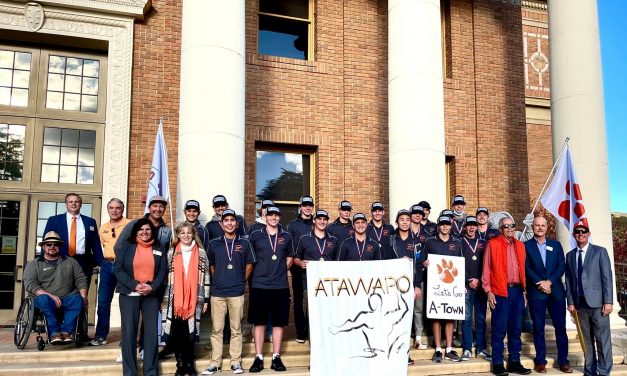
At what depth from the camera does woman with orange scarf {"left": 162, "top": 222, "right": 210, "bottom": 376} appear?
6707 mm

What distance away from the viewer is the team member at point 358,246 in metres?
7.86

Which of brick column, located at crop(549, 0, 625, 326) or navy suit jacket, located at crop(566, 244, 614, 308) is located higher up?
brick column, located at crop(549, 0, 625, 326)

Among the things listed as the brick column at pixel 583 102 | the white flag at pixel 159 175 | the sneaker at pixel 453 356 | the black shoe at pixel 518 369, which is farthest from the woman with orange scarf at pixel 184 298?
the brick column at pixel 583 102

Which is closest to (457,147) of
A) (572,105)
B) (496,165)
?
(496,165)

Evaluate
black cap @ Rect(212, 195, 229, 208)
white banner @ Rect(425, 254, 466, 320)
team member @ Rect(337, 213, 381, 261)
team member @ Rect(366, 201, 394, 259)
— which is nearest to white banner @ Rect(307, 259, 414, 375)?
team member @ Rect(337, 213, 381, 261)

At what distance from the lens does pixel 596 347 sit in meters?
7.85

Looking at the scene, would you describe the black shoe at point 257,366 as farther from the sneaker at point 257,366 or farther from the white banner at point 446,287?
the white banner at point 446,287

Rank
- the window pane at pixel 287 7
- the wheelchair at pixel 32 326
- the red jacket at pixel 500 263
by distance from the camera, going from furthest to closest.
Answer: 1. the window pane at pixel 287 7
2. the red jacket at pixel 500 263
3. the wheelchair at pixel 32 326

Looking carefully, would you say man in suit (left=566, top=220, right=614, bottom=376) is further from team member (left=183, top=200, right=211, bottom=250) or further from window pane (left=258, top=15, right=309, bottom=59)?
window pane (left=258, top=15, right=309, bottom=59)

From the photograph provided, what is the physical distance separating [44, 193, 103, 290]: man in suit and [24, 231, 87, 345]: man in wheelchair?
1.00 feet

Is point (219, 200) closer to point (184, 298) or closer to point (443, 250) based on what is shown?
point (184, 298)

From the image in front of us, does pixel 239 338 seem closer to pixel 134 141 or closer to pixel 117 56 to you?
pixel 134 141

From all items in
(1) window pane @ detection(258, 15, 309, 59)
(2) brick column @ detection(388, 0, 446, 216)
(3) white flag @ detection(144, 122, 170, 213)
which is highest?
(1) window pane @ detection(258, 15, 309, 59)

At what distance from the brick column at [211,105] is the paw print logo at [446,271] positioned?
10.4 ft
